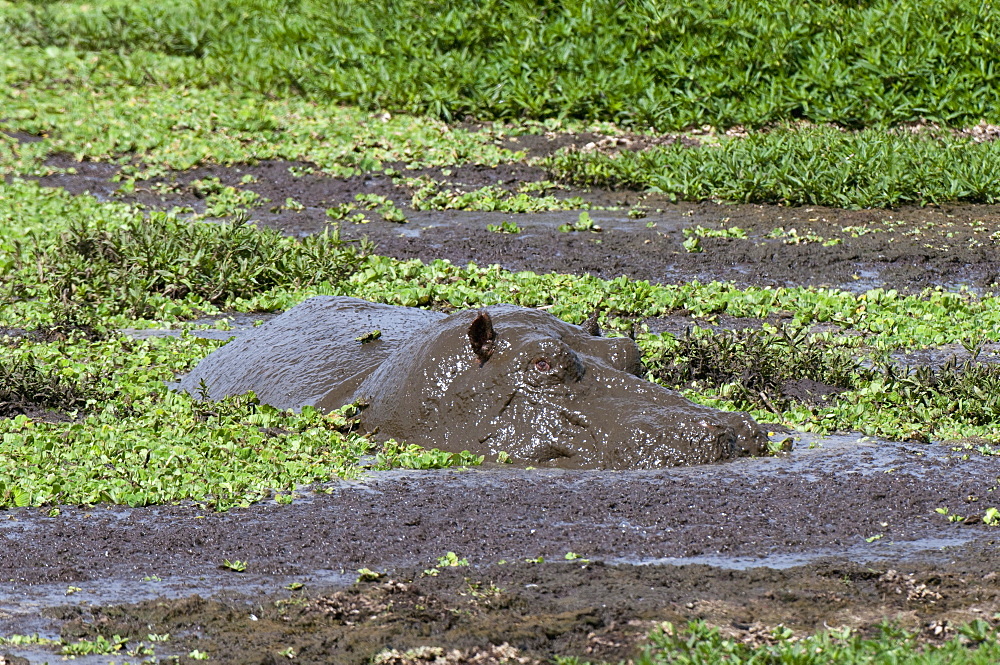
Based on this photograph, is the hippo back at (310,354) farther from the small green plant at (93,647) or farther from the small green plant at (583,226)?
the small green plant at (583,226)

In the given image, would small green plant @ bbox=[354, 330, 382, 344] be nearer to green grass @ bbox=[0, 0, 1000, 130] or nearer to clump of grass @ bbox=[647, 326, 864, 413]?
clump of grass @ bbox=[647, 326, 864, 413]

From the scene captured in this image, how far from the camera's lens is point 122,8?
2084cm

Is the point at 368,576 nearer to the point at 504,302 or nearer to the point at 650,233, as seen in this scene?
the point at 504,302

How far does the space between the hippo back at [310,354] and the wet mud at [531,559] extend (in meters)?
1.22

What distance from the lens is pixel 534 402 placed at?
21.4ft

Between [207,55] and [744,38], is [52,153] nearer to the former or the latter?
[207,55]

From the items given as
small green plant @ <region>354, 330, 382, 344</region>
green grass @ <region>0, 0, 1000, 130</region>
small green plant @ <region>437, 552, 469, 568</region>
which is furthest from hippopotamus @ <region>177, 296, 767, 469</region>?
green grass @ <region>0, 0, 1000, 130</region>

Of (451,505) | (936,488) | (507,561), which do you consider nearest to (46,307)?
(451,505)

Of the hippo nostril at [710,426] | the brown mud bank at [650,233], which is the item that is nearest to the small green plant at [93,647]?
the hippo nostril at [710,426]

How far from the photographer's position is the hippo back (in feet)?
24.6

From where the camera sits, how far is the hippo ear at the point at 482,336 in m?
6.51

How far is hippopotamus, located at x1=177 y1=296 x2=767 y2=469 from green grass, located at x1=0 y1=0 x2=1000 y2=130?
32.1ft

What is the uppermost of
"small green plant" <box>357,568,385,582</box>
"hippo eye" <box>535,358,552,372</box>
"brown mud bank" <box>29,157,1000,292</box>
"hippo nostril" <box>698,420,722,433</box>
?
"hippo eye" <box>535,358,552,372</box>

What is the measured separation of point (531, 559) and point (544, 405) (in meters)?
1.44
